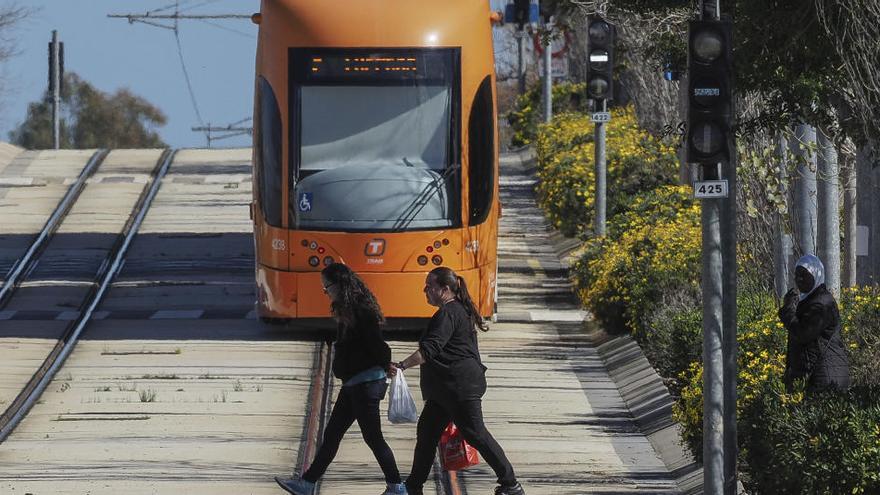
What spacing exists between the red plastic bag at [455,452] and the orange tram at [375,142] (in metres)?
6.61

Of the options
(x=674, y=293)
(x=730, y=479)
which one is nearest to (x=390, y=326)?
(x=674, y=293)

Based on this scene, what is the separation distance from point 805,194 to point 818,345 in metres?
4.62

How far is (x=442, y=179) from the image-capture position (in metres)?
18.9

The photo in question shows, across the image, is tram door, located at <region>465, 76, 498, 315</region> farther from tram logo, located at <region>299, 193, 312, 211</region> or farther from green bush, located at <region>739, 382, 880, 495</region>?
green bush, located at <region>739, 382, 880, 495</region>

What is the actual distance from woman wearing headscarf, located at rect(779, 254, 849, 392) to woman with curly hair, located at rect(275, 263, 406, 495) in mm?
2536

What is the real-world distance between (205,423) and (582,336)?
20.5ft

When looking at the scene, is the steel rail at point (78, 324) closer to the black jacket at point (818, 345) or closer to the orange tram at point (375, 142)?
the orange tram at point (375, 142)

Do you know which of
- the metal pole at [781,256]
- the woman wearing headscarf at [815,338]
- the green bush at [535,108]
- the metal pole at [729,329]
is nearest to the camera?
the metal pole at [729,329]

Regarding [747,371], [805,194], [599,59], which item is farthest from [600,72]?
[747,371]

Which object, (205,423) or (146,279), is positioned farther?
(146,279)

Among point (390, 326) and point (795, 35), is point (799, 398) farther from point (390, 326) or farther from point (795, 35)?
point (390, 326)

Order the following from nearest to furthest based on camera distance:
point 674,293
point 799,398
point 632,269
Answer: point 799,398 → point 674,293 → point 632,269

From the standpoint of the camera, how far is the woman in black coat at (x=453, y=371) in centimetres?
1166

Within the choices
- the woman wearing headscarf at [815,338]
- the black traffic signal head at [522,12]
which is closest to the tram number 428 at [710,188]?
the woman wearing headscarf at [815,338]
